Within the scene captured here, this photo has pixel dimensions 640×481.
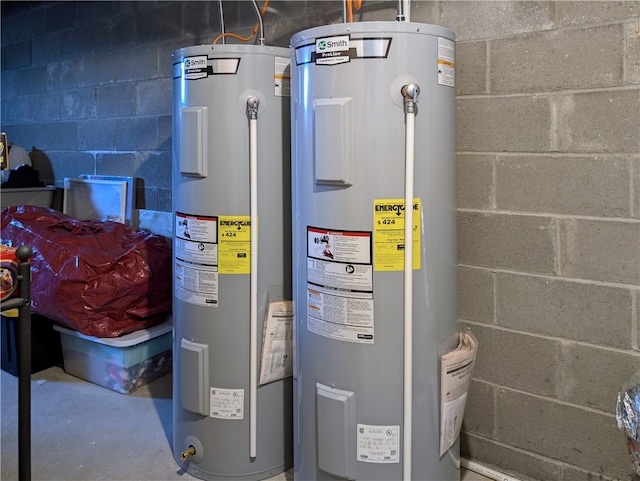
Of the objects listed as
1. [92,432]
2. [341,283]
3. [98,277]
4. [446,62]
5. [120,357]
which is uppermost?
[446,62]

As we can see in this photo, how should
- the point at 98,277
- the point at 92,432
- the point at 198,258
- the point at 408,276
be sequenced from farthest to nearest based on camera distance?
the point at 98,277 → the point at 92,432 → the point at 198,258 → the point at 408,276

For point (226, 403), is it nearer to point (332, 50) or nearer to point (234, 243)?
point (234, 243)

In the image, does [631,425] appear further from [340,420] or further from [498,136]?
[498,136]

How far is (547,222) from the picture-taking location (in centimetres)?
181

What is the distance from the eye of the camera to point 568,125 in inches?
68.8

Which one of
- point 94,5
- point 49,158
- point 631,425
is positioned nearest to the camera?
point 631,425

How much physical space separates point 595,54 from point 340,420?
1.34 meters

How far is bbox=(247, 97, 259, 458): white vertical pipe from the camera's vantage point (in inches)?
71.7

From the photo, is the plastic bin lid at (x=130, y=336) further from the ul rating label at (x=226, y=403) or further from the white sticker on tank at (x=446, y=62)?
the white sticker on tank at (x=446, y=62)

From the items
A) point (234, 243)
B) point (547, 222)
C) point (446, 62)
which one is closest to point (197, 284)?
point (234, 243)

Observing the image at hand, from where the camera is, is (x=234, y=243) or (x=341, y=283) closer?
(x=341, y=283)

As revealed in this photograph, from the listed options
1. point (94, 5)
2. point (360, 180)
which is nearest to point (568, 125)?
point (360, 180)

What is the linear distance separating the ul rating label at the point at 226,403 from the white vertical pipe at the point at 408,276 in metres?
0.62

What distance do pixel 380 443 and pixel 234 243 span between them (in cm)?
79
